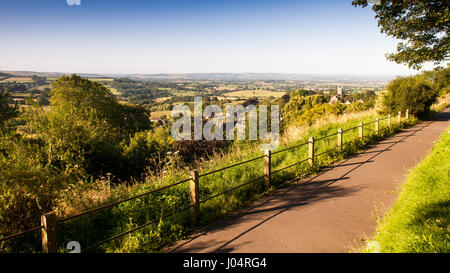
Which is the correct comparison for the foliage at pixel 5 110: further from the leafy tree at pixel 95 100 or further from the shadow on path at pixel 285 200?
the shadow on path at pixel 285 200

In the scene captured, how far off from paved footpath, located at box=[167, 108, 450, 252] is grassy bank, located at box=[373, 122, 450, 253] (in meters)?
0.52

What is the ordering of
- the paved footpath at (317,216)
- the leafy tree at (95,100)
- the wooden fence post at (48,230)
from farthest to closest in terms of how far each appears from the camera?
the leafy tree at (95,100) < the paved footpath at (317,216) < the wooden fence post at (48,230)

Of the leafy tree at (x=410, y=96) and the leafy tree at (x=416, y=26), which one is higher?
the leafy tree at (x=416, y=26)

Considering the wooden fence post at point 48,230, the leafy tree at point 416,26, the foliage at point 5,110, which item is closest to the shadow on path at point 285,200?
the wooden fence post at point 48,230

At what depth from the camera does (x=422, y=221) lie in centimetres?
358

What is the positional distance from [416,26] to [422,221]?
13.1 meters

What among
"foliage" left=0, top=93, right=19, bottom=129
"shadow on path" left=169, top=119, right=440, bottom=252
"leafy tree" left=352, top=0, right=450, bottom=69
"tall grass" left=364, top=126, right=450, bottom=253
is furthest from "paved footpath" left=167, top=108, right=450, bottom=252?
"foliage" left=0, top=93, right=19, bottom=129

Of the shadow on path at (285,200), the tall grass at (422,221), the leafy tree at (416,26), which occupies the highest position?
the leafy tree at (416,26)

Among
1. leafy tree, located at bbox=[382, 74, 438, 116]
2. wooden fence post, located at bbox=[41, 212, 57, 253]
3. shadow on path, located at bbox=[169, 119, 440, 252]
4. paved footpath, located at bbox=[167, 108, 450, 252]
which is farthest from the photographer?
leafy tree, located at bbox=[382, 74, 438, 116]

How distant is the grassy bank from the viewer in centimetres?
300

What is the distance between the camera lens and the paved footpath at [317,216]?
13.6 ft

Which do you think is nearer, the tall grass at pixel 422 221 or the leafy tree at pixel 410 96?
the tall grass at pixel 422 221

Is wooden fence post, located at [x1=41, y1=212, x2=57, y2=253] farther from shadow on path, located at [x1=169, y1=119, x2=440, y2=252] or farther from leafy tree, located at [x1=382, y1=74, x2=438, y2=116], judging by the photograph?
leafy tree, located at [x1=382, y1=74, x2=438, y2=116]

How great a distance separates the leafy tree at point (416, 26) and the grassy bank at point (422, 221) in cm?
941
